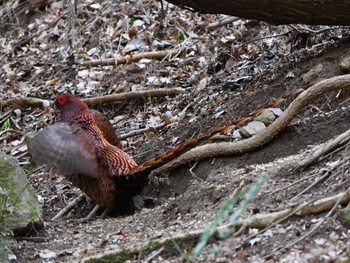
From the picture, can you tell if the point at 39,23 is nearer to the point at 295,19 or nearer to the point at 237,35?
the point at 237,35

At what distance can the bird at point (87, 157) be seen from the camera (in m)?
5.08

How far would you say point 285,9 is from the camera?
5684 mm

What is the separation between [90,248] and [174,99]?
3535 millimetres

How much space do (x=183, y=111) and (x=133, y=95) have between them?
2.98 ft

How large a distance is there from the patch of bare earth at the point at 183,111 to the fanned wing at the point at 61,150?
17.2 inches

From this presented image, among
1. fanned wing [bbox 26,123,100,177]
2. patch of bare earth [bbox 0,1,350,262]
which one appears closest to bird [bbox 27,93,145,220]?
fanned wing [bbox 26,123,100,177]

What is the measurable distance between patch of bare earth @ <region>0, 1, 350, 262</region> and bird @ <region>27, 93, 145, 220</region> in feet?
0.73

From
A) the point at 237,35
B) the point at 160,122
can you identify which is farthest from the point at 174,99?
the point at 237,35

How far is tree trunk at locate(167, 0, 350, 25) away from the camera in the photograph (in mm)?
5609

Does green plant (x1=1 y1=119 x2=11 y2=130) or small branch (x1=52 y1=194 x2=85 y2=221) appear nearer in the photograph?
small branch (x1=52 y1=194 x2=85 y2=221)

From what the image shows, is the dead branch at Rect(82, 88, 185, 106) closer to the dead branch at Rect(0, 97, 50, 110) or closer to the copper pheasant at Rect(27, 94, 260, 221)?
the dead branch at Rect(0, 97, 50, 110)

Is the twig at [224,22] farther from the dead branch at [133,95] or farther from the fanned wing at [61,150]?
the fanned wing at [61,150]

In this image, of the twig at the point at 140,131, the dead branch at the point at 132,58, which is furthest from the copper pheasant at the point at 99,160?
the dead branch at the point at 132,58

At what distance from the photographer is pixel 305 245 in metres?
3.35
